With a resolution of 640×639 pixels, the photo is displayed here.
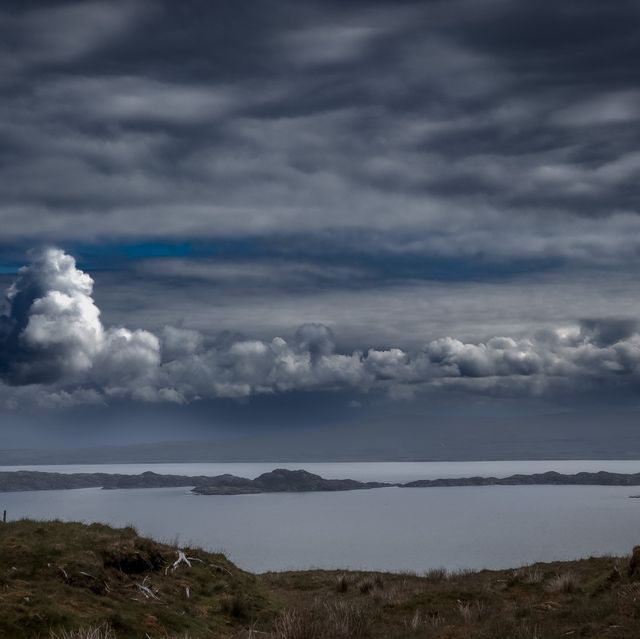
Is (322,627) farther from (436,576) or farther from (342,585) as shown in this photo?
(436,576)

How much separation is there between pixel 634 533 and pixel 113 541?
18310 centimetres

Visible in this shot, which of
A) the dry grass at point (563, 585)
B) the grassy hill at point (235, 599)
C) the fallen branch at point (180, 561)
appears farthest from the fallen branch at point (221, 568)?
the dry grass at point (563, 585)

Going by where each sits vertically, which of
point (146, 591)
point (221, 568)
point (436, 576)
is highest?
point (146, 591)

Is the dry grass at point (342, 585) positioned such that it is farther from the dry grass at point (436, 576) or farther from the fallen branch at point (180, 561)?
the fallen branch at point (180, 561)

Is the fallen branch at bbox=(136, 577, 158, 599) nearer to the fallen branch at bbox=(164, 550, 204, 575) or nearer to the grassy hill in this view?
the grassy hill

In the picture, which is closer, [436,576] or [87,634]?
[87,634]

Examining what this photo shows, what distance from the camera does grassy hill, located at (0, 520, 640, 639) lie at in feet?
62.1

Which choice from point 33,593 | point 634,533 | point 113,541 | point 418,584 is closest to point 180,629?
point 33,593

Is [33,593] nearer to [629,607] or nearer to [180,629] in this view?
[180,629]

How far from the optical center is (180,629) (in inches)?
900

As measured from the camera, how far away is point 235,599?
27109 mm

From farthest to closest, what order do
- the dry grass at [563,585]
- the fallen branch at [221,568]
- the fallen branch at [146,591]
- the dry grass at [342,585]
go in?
the dry grass at [342,585], the fallen branch at [221,568], the dry grass at [563,585], the fallen branch at [146,591]

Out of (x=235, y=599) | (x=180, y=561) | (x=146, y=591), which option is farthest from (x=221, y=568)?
(x=146, y=591)

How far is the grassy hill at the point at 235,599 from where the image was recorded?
18922 mm
